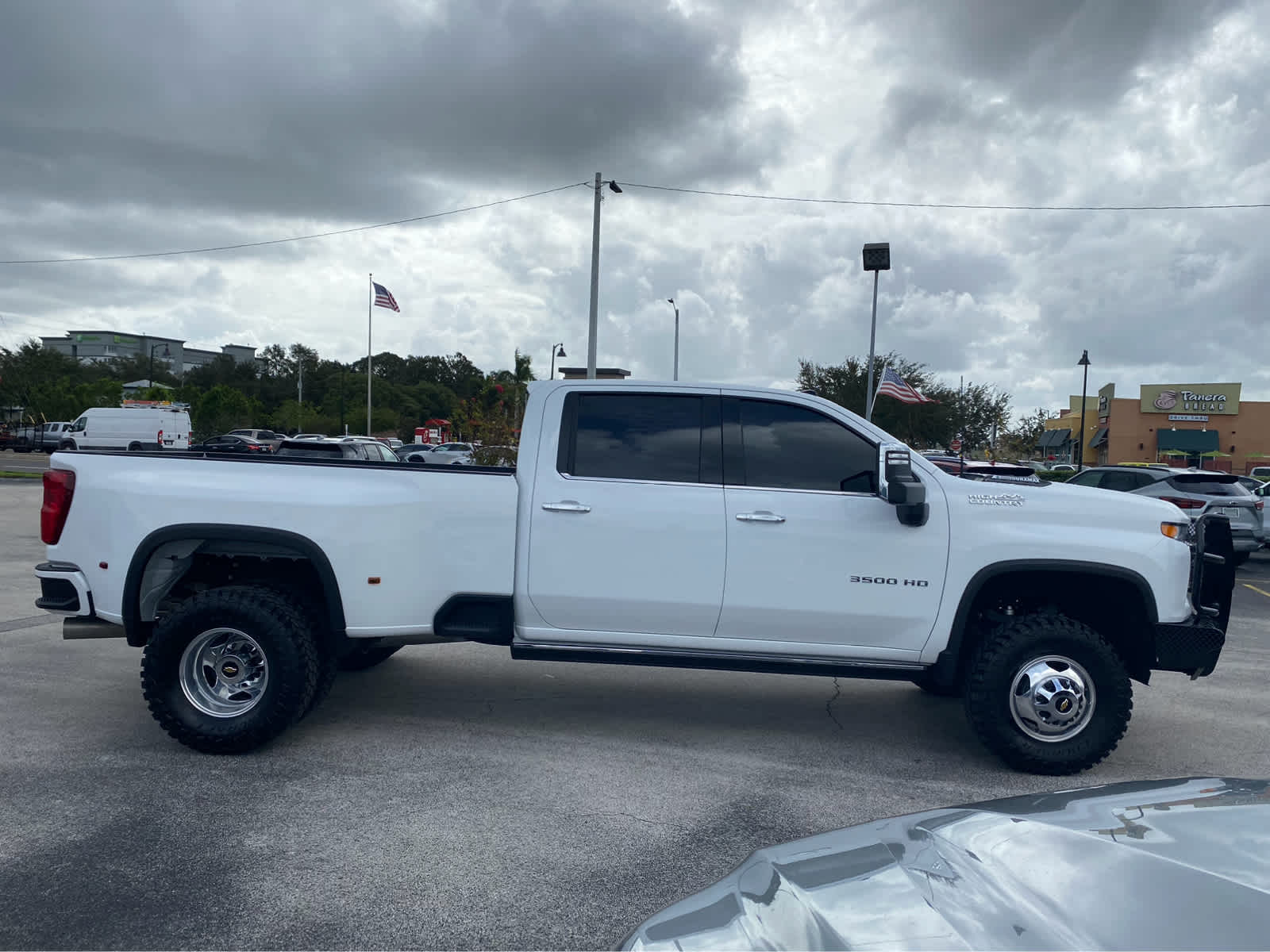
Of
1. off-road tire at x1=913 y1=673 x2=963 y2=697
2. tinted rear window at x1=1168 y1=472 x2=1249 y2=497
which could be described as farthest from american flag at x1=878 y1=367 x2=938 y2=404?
off-road tire at x1=913 y1=673 x2=963 y2=697

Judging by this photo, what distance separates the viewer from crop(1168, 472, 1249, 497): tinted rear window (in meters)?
15.5

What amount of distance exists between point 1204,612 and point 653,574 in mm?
2936

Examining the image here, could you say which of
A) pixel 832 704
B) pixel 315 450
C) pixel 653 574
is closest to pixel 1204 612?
pixel 832 704

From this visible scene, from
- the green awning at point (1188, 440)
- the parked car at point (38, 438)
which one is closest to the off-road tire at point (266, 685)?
the parked car at point (38, 438)

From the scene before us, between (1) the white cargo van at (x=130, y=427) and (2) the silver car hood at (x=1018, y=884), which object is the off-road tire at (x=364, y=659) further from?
(1) the white cargo van at (x=130, y=427)

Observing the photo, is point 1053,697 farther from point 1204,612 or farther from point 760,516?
point 760,516

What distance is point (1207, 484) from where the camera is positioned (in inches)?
623

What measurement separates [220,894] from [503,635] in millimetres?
1963

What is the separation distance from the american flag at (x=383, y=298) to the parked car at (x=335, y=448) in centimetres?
1815

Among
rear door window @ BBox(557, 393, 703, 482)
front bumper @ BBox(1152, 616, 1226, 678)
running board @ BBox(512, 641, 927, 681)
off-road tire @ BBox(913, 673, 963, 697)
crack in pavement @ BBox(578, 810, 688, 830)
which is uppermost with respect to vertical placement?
rear door window @ BBox(557, 393, 703, 482)

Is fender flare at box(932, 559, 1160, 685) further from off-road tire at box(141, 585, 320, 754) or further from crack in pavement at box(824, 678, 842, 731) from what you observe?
off-road tire at box(141, 585, 320, 754)

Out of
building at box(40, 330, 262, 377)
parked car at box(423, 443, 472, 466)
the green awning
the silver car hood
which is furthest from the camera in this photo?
building at box(40, 330, 262, 377)

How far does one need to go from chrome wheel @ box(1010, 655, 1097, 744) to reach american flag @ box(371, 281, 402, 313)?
3631 centimetres

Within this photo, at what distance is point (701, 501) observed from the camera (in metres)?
5.13
